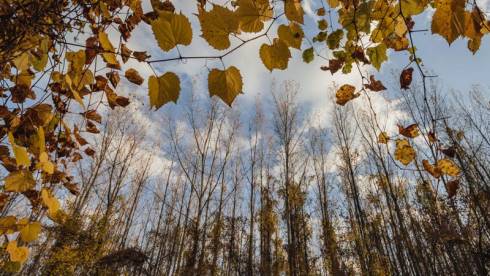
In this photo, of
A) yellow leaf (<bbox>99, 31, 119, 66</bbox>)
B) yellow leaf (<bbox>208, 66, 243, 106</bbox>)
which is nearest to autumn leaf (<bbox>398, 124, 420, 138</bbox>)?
yellow leaf (<bbox>208, 66, 243, 106</bbox>)

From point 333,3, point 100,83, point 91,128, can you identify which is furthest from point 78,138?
point 333,3

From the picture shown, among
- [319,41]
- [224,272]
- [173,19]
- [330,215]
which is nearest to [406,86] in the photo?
[319,41]

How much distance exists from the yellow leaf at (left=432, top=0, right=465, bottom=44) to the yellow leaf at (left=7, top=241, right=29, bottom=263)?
120 cm

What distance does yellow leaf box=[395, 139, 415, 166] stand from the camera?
1026 mm

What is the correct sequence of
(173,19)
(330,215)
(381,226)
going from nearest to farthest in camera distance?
(173,19), (330,215), (381,226)

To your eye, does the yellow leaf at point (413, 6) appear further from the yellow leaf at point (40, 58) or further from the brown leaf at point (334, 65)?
the yellow leaf at point (40, 58)

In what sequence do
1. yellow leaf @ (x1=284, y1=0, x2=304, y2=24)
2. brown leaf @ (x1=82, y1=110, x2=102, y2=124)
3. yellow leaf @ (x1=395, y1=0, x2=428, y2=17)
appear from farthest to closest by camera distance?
1. brown leaf @ (x1=82, y1=110, x2=102, y2=124)
2. yellow leaf @ (x1=395, y1=0, x2=428, y2=17)
3. yellow leaf @ (x1=284, y1=0, x2=304, y2=24)

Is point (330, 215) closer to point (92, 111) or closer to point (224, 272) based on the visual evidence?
point (224, 272)

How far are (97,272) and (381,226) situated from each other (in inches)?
631

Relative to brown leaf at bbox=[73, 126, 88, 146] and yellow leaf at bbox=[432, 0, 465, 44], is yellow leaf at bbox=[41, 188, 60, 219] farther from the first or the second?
yellow leaf at bbox=[432, 0, 465, 44]

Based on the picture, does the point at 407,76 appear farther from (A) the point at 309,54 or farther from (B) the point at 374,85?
(A) the point at 309,54

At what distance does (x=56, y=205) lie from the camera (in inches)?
29.5

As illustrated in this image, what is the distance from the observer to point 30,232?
2.41ft

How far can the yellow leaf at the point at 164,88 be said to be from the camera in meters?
0.52
